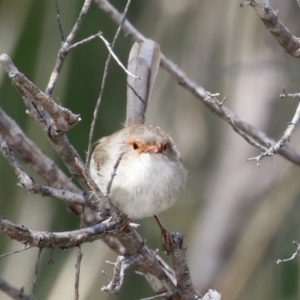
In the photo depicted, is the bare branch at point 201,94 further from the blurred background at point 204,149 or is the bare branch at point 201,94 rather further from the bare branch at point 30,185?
the blurred background at point 204,149

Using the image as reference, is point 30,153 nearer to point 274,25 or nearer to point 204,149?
point 274,25

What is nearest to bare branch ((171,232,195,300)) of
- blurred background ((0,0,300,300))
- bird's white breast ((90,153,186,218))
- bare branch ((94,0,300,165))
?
bird's white breast ((90,153,186,218))

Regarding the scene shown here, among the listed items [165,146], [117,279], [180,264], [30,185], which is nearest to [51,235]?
[117,279]

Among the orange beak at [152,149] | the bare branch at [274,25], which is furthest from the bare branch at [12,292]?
the bare branch at [274,25]

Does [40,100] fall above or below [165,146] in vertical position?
below

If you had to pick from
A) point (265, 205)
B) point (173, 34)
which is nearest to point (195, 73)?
point (173, 34)

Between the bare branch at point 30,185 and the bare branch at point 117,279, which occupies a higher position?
the bare branch at point 30,185

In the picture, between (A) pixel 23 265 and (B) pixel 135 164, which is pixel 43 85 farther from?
(B) pixel 135 164
